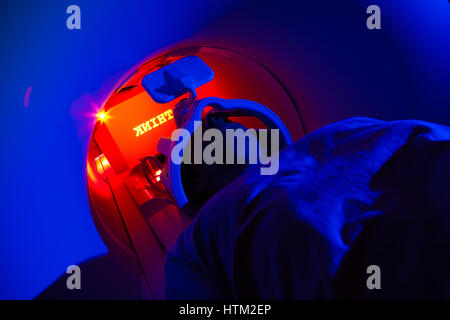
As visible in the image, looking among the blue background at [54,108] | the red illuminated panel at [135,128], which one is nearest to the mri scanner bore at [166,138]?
the red illuminated panel at [135,128]

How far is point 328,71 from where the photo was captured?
94 cm

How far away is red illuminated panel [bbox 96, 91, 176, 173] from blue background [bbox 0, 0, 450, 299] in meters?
0.70

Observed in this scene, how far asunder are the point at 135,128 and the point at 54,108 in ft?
2.67

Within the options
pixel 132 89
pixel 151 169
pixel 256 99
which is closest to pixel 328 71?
pixel 256 99

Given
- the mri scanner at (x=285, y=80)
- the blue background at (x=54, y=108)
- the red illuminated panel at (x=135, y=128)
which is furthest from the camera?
the red illuminated panel at (x=135, y=128)

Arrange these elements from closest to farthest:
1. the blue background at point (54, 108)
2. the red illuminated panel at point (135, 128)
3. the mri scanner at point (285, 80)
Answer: the blue background at point (54, 108) → the mri scanner at point (285, 80) → the red illuminated panel at point (135, 128)

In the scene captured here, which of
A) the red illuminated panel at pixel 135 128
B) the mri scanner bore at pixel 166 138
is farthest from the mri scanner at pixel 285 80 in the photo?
the red illuminated panel at pixel 135 128

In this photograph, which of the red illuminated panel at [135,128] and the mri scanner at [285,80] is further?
the red illuminated panel at [135,128]

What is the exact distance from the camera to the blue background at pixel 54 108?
24.2 inches

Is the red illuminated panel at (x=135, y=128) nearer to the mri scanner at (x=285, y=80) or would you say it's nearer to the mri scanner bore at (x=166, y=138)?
the mri scanner bore at (x=166, y=138)

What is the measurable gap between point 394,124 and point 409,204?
17cm

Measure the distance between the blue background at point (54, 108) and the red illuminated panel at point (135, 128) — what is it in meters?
0.70

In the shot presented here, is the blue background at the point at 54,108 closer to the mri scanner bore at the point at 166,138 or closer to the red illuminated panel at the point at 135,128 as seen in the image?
the mri scanner bore at the point at 166,138

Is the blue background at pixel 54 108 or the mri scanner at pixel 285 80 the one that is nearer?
the blue background at pixel 54 108
